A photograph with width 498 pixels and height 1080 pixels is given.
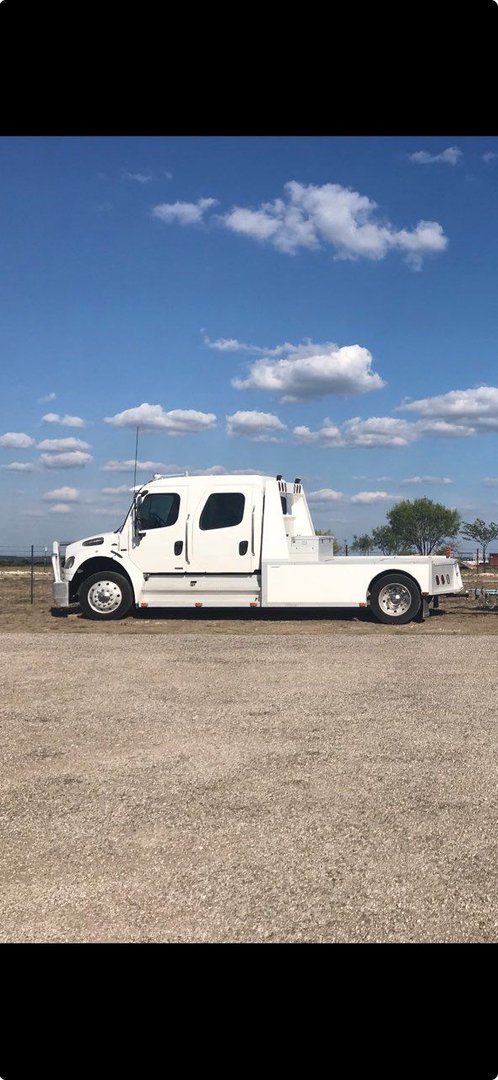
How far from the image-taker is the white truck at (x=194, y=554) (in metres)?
15.4

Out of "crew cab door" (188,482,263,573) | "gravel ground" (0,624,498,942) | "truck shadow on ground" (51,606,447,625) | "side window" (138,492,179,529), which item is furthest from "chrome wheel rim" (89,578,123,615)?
"gravel ground" (0,624,498,942)

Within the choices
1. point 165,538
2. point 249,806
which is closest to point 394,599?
point 165,538

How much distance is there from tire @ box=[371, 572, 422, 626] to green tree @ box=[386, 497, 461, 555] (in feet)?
172

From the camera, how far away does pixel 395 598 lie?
15.0 m

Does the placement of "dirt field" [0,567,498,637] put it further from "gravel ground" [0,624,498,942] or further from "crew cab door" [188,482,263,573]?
"gravel ground" [0,624,498,942]

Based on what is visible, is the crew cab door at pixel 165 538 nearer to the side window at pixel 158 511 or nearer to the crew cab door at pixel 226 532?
the side window at pixel 158 511

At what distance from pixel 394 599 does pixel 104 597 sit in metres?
5.23

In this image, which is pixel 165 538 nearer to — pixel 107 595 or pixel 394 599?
pixel 107 595

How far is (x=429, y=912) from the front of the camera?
11.8 ft

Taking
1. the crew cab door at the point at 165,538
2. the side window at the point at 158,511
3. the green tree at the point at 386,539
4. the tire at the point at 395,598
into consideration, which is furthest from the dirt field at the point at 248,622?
the green tree at the point at 386,539

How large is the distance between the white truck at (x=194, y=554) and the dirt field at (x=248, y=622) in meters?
0.43

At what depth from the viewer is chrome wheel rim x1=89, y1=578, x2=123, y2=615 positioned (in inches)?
613
